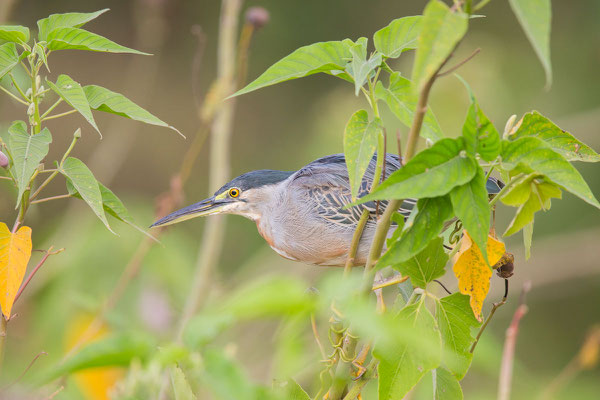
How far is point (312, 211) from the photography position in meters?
2.30

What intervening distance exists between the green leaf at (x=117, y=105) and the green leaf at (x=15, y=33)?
13 cm

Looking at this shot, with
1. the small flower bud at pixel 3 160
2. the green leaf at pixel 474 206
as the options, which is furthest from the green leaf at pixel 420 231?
the small flower bud at pixel 3 160

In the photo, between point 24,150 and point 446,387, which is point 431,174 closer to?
point 446,387

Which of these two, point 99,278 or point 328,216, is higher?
point 328,216

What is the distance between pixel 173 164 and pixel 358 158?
6.09 meters

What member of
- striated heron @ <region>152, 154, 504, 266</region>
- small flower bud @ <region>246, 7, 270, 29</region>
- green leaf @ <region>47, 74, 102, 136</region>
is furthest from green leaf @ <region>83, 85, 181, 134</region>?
small flower bud @ <region>246, 7, 270, 29</region>

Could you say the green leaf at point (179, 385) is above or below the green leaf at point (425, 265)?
below

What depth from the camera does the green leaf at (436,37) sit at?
937 millimetres

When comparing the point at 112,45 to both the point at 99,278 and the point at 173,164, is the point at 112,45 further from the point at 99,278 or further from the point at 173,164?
the point at 173,164

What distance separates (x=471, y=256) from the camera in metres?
1.28

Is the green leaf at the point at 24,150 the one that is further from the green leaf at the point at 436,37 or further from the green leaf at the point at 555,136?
the green leaf at the point at 555,136

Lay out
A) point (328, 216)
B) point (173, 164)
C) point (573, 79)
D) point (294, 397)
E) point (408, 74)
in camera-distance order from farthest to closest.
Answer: point (173, 164), point (573, 79), point (408, 74), point (328, 216), point (294, 397)

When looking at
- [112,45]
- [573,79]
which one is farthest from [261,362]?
[573,79]

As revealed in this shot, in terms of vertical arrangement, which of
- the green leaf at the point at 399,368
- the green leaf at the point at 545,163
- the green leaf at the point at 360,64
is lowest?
the green leaf at the point at 399,368
